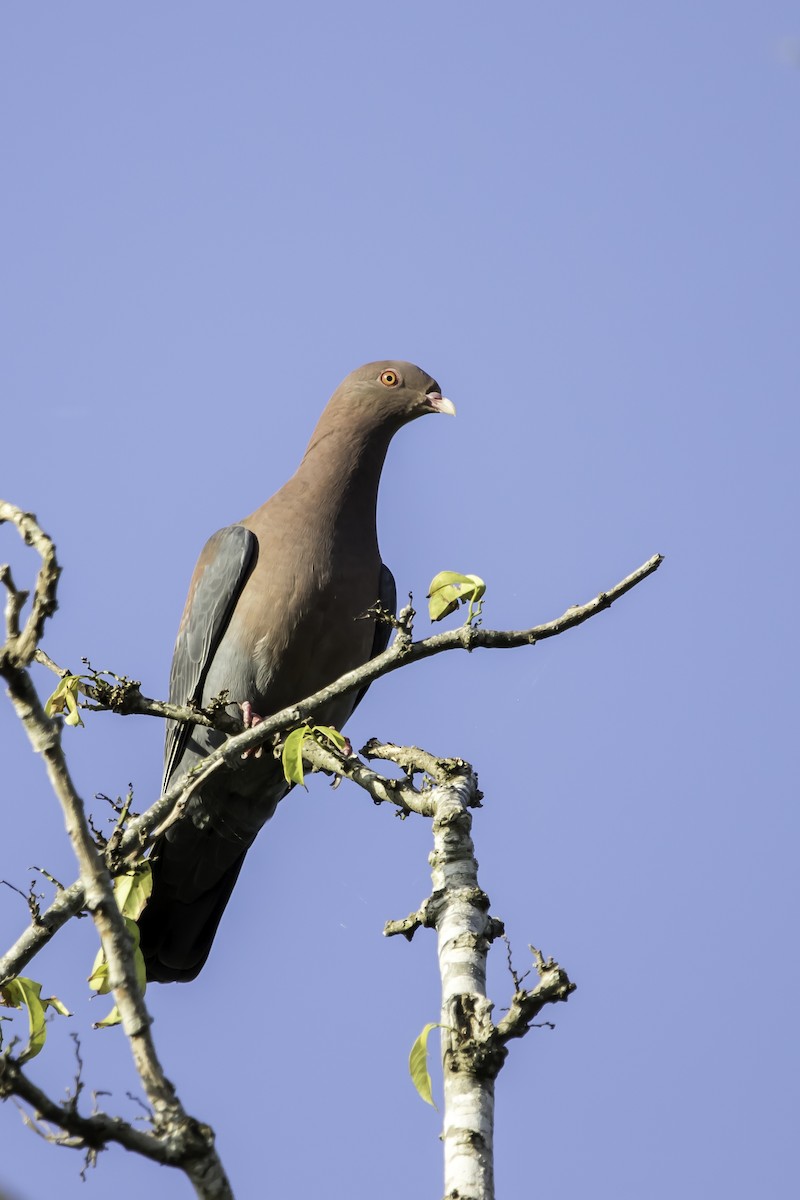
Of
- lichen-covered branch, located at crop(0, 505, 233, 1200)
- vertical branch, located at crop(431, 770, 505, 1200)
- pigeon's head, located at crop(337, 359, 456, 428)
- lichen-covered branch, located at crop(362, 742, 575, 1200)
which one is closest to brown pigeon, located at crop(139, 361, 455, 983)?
pigeon's head, located at crop(337, 359, 456, 428)

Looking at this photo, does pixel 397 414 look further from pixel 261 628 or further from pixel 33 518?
pixel 33 518

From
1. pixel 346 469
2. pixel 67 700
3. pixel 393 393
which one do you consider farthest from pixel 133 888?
pixel 393 393

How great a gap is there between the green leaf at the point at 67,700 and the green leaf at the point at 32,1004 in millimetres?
788

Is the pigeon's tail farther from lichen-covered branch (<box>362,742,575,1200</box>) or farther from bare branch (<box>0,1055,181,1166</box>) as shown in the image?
bare branch (<box>0,1055,181,1166</box>)

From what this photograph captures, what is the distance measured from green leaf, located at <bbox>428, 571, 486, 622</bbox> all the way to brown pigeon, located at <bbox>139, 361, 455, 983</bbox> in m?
1.96

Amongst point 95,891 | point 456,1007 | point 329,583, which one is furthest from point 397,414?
point 95,891

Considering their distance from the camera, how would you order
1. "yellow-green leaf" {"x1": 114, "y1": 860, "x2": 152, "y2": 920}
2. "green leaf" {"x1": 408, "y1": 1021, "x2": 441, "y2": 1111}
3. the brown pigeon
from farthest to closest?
the brown pigeon → "yellow-green leaf" {"x1": 114, "y1": 860, "x2": 152, "y2": 920} → "green leaf" {"x1": 408, "y1": 1021, "x2": 441, "y2": 1111}

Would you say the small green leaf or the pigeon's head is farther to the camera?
the pigeon's head

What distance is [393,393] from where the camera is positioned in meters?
6.91

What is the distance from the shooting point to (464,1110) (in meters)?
3.31

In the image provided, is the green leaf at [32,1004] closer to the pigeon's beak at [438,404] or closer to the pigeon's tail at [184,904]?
the pigeon's tail at [184,904]

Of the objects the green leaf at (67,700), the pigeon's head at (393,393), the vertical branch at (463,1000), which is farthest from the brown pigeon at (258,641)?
the vertical branch at (463,1000)

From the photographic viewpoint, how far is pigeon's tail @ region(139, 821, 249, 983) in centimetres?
628

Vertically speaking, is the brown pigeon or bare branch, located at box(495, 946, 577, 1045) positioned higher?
the brown pigeon
